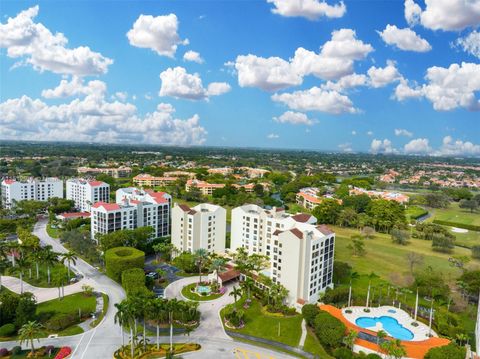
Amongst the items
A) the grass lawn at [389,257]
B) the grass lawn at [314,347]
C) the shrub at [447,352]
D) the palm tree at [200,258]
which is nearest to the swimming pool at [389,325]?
the grass lawn at [314,347]

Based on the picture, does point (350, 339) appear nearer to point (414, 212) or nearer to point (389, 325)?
point (389, 325)

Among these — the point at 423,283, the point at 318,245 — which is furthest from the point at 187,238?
the point at 423,283

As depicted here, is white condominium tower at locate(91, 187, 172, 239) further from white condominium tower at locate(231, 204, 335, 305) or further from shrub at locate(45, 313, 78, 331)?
white condominium tower at locate(231, 204, 335, 305)

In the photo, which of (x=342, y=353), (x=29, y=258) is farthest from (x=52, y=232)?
(x=342, y=353)

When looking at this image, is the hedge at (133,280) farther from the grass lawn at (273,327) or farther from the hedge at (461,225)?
the hedge at (461,225)

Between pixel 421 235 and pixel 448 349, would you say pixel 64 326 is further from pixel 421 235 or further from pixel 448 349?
pixel 421 235

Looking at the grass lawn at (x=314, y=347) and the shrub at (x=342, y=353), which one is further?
the grass lawn at (x=314, y=347)

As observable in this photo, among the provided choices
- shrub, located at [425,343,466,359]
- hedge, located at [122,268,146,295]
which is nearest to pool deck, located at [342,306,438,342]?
shrub, located at [425,343,466,359]
